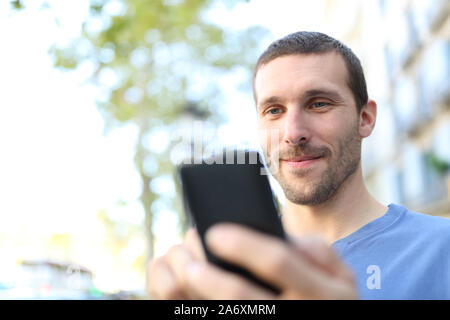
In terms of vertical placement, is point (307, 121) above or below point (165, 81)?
below

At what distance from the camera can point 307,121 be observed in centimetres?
171

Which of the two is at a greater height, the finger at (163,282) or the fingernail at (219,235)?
the fingernail at (219,235)

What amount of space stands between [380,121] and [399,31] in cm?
480

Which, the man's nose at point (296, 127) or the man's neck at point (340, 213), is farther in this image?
the man's neck at point (340, 213)

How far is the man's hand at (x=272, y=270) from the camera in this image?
62cm

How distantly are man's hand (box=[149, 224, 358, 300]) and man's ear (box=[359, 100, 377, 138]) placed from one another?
1.38 metres

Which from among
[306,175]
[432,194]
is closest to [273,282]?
[306,175]

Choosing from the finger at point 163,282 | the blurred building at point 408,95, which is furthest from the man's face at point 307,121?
the blurred building at point 408,95

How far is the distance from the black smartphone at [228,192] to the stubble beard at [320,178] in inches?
33.0

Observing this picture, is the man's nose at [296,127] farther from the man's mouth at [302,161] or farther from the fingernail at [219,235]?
the fingernail at [219,235]

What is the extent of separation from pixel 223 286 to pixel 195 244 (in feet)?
0.64

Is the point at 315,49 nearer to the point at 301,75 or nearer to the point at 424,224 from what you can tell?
the point at 301,75

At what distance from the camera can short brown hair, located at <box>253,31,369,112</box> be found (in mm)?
1773

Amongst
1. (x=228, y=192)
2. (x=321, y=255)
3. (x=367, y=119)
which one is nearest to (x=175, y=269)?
(x=228, y=192)
